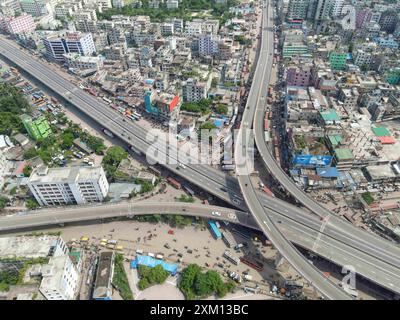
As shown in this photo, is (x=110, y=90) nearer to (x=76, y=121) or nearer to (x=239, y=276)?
(x=76, y=121)

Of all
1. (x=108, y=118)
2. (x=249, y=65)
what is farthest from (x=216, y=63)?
(x=108, y=118)

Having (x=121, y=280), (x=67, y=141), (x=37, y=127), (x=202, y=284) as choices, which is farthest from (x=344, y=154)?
(x=37, y=127)

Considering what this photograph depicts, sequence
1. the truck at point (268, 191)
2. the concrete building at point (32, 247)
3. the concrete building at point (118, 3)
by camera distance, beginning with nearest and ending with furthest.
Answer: the concrete building at point (32, 247) < the truck at point (268, 191) < the concrete building at point (118, 3)

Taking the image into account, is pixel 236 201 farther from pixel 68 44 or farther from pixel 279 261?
pixel 68 44

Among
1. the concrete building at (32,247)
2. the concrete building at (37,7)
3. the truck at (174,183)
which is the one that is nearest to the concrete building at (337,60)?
Answer: the truck at (174,183)

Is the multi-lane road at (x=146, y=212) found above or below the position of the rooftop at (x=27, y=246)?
below

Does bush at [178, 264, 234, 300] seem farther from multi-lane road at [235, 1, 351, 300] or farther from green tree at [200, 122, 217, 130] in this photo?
green tree at [200, 122, 217, 130]

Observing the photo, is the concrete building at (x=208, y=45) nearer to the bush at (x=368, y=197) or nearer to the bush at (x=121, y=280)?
the bush at (x=368, y=197)

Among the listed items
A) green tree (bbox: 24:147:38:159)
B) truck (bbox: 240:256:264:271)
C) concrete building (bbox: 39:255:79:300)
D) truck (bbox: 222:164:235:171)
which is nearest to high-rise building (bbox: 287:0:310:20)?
truck (bbox: 222:164:235:171)
